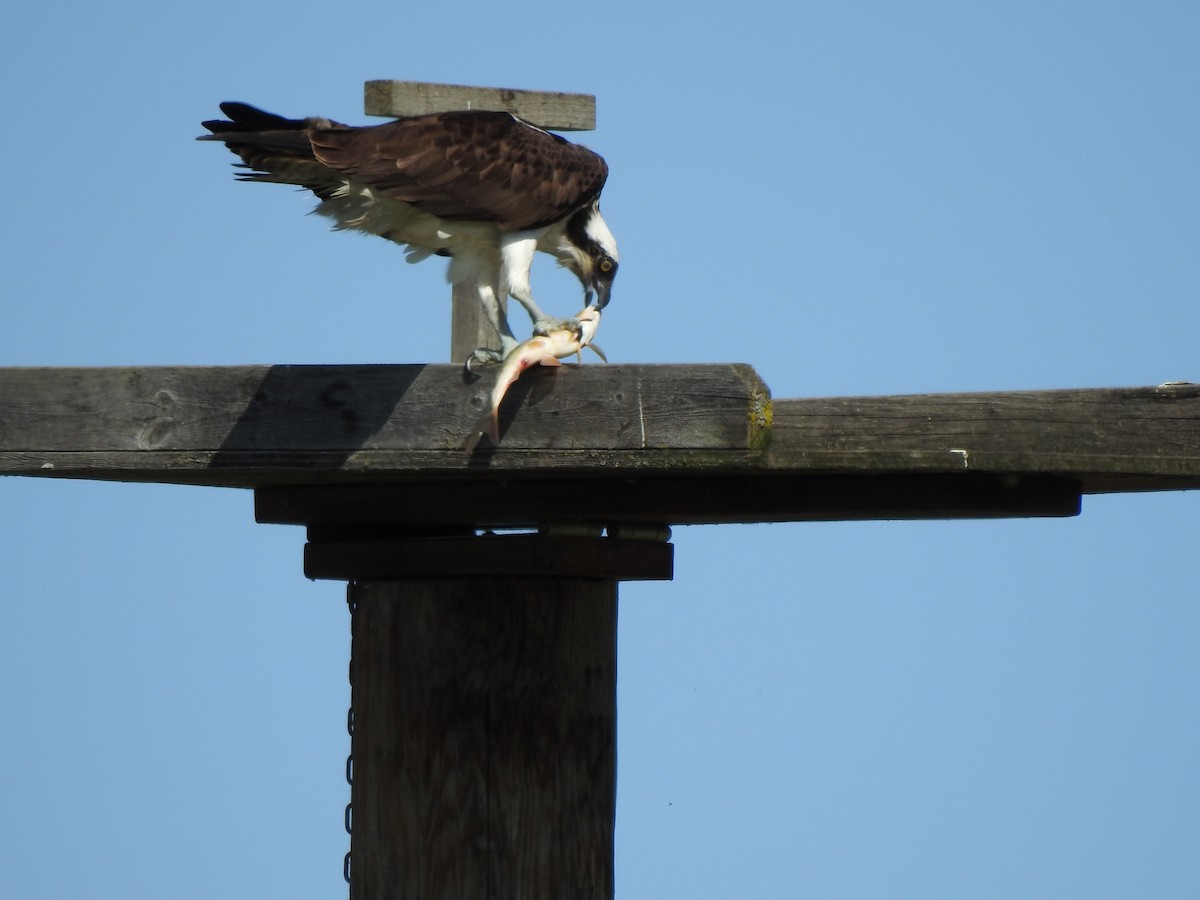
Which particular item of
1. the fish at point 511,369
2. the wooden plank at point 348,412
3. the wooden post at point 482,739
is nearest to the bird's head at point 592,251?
the wooden post at point 482,739

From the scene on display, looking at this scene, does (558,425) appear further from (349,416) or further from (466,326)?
(466,326)

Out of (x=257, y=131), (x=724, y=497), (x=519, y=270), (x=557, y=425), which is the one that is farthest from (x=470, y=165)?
(x=557, y=425)

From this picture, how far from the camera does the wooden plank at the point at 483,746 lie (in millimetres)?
3928

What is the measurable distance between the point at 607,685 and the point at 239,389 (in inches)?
55.8

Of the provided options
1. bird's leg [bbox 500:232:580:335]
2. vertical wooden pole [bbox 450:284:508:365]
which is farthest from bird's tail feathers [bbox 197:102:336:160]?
vertical wooden pole [bbox 450:284:508:365]

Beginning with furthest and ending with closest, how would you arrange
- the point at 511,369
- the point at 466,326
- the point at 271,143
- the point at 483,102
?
the point at 483,102
the point at 466,326
the point at 271,143
the point at 511,369

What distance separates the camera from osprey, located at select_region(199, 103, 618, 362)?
401 centimetres

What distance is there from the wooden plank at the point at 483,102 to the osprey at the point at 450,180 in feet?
2.52

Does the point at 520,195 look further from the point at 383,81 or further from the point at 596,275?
the point at 383,81

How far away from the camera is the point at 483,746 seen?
3.95 m

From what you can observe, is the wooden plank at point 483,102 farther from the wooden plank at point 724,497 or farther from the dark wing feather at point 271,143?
the wooden plank at point 724,497

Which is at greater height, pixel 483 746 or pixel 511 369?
pixel 511 369

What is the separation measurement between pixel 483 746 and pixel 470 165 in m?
1.64

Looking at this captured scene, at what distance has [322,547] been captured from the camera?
14.2 feet
